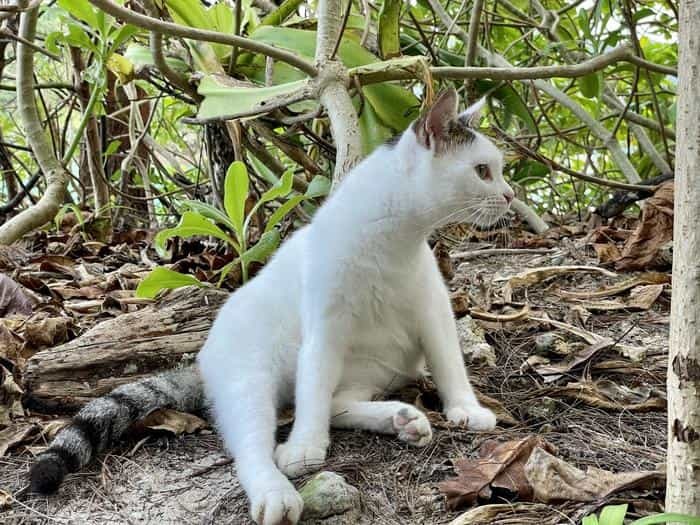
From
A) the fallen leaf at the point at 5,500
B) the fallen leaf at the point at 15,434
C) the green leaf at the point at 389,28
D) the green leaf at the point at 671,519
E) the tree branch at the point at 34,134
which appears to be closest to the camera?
the green leaf at the point at 671,519

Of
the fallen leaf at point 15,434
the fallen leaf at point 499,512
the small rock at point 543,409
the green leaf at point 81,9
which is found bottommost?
the fallen leaf at point 15,434

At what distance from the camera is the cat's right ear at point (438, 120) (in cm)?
202

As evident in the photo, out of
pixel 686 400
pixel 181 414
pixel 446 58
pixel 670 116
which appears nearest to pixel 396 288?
pixel 181 414

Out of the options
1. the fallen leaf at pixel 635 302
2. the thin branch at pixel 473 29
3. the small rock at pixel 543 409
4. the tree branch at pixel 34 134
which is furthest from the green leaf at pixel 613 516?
the tree branch at pixel 34 134

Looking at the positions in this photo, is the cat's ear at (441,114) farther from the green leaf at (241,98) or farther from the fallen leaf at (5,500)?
the fallen leaf at (5,500)

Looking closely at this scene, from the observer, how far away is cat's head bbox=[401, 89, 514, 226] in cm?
203

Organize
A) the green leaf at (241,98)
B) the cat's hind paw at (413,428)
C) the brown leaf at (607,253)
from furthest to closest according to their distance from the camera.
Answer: the brown leaf at (607,253) < the green leaf at (241,98) < the cat's hind paw at (413,428)

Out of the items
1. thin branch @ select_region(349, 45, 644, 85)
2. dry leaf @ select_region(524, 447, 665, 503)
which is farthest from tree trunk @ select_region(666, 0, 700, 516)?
thin branch @ select_region(349, 45, 644, 85)

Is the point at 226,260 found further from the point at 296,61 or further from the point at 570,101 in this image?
the point at 570,101

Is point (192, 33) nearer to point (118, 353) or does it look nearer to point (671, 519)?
point (118, 353)

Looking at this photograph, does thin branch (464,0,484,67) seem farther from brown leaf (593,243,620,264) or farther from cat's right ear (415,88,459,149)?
cat's right ear (415,88,459,149)

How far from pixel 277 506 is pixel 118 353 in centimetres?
99

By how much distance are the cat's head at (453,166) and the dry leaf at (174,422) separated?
0.89 m

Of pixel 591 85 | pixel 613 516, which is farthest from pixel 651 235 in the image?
pixel 613 516
